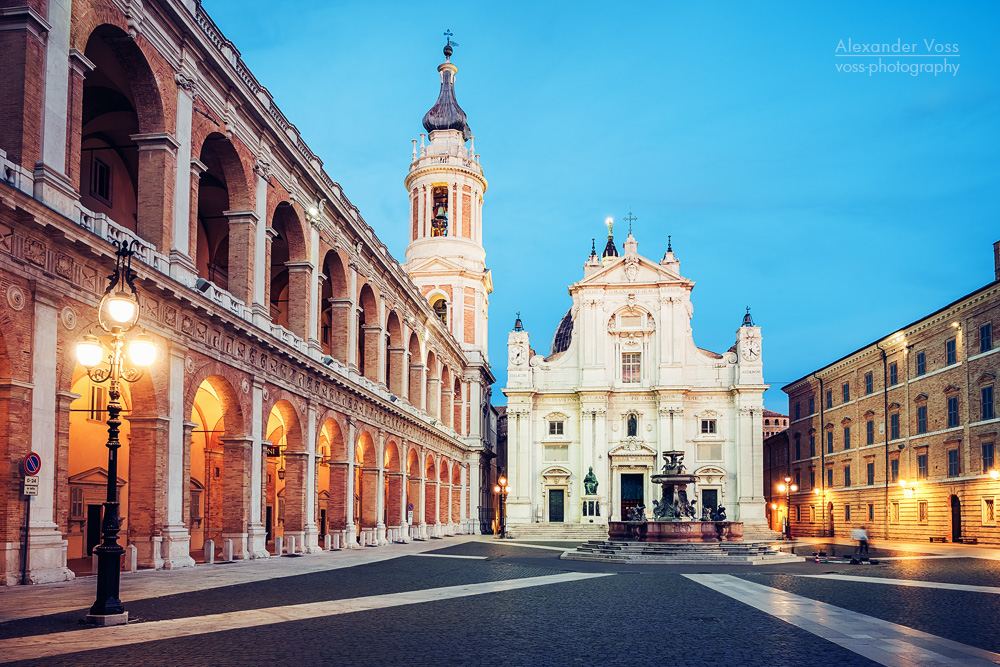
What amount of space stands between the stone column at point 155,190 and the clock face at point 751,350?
50.7 meters

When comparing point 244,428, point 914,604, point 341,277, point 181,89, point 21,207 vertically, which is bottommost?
point 914,604

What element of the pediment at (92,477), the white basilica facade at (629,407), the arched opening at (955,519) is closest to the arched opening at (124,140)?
the pediment at (92,477)

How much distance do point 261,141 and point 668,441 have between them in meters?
43.4

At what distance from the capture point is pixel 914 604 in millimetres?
16109

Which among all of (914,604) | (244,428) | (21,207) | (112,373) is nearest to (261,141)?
(244,428)

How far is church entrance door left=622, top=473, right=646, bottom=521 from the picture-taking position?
63750 millimetres

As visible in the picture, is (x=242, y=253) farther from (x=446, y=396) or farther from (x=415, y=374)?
(x=446, y=396)

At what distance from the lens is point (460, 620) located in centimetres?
1288

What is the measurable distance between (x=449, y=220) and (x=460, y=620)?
57.9m

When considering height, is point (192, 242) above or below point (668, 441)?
above

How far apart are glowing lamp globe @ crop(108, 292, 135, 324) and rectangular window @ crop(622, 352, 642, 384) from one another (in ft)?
185

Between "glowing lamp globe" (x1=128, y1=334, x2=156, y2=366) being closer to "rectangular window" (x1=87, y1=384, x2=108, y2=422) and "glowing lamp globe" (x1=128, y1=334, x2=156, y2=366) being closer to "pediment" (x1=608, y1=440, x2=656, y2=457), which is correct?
"rectangular window" (x1=87, y1=384, x2=108, y2=422)

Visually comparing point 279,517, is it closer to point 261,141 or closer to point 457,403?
point 261,141

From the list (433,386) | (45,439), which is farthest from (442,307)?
(45,439)
